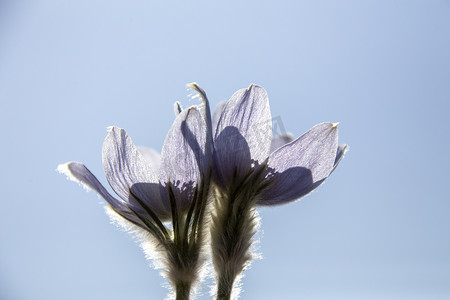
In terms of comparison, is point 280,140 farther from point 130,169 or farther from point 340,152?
point 130,169

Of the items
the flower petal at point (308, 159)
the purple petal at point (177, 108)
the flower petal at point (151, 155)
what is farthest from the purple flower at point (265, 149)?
the flower petal at point (151, 155)

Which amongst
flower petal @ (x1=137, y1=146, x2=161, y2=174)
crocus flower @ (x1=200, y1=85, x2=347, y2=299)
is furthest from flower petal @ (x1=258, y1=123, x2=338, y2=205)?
flower petal @ (x1=137, y1=146, x2=161, y2=174)

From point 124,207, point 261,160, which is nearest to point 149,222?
point 124,207

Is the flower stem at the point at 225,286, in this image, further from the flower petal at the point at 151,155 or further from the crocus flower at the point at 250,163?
the flower petal at the point at 151,155

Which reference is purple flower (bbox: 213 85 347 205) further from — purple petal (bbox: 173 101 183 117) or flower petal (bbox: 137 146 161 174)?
flower petal (bbox: 137 146 161 174)

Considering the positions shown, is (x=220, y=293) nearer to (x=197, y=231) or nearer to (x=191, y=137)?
(x=197, y=231)

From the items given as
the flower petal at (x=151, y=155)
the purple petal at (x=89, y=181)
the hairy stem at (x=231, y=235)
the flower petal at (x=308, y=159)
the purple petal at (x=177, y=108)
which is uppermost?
the purple petal at (x=177, y=108)
